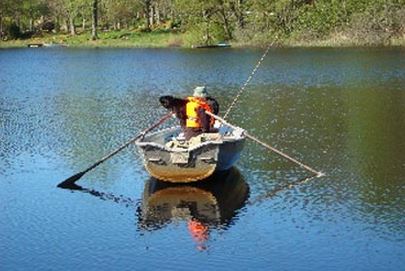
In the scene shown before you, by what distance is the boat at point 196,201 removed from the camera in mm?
17484

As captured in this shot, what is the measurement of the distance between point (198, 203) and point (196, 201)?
0.18 m

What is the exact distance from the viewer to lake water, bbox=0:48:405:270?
1506 cm

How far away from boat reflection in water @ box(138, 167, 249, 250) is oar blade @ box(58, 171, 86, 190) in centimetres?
191

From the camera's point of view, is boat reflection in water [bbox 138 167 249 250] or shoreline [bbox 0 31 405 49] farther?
shoreline [bbox 0 31 405 49]

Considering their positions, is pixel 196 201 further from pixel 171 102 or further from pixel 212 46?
pixel 212 46

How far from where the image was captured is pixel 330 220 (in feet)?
55.8

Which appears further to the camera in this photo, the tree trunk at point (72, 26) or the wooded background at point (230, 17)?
the tree trunk at point (72, 26)

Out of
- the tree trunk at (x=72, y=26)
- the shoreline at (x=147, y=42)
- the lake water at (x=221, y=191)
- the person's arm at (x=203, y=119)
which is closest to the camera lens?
the lake water at (x=221, y=191)

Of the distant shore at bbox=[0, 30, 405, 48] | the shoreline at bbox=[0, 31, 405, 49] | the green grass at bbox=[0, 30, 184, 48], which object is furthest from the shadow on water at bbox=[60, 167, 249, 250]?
the green grass at bbox=[0, 30, 184, 48]

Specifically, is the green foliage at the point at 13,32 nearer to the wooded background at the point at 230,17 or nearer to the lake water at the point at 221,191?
the wooded background at the point at 230,17

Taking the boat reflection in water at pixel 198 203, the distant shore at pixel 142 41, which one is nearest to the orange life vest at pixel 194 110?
the boat reflection in water at pixel 198 203

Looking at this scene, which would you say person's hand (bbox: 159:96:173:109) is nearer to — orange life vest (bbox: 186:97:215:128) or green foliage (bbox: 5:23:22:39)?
orange life vest (bbox: 186:97:215:128)

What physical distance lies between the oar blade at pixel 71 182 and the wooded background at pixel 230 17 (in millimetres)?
57818

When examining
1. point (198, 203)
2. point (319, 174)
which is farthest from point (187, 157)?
point (319, 174)
